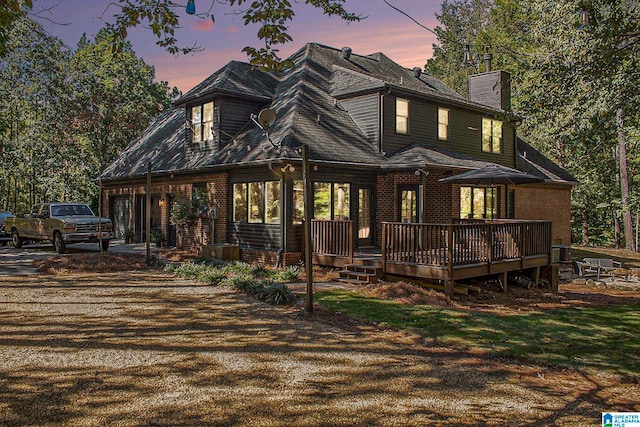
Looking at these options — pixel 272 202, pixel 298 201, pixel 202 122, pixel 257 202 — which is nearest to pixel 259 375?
pixel 298 201

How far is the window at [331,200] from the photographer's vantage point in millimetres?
17453

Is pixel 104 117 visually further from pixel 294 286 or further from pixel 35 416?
pixel 35 416

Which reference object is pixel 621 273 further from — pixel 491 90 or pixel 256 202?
pixel 256 202

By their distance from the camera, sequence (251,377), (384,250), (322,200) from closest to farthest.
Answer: (251,377)
(384,250)
(322,200)

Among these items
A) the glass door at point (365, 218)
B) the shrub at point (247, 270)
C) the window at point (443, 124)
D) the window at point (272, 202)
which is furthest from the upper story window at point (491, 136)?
the shrub at point (247, 270)

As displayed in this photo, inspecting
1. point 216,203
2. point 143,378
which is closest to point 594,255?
point 216,203

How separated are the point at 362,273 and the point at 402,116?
27.3 feet

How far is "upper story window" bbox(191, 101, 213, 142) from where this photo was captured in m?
19.8

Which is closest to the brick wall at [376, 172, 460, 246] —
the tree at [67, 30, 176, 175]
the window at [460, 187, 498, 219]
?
the window at [460, 187, 498, 219]

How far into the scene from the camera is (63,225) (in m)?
20.3

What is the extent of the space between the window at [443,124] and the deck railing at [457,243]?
7214 millimetres

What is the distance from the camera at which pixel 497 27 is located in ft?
149

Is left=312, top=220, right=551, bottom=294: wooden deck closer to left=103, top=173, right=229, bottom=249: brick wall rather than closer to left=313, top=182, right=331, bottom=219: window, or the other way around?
left=313, top=182, right=331, bottom=219: window

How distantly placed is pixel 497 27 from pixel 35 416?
48.3 metres
